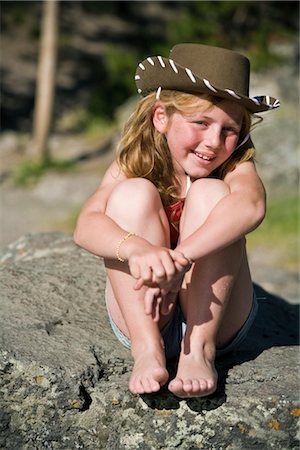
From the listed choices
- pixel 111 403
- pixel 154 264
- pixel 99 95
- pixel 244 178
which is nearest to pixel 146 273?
pixel 154 264

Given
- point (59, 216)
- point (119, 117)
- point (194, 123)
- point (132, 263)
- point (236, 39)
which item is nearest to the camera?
point (132, 263)

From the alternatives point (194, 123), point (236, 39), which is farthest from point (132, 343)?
point (236, 39)

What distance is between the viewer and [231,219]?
2.75 m

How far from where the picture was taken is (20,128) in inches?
539

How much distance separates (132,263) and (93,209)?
41 cm

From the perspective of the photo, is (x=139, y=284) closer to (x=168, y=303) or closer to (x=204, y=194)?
(x=168, y=303)

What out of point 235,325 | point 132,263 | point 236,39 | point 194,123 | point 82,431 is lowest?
point 82,431

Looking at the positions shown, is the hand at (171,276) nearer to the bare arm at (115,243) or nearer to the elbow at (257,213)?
the bare arm at (115,243)

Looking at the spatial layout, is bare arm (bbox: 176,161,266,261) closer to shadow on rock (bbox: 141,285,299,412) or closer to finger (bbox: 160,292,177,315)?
finger (bbox: 160,292,177,315)

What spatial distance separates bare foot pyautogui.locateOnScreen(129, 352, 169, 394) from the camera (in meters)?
2.62

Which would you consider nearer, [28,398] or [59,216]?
[28,398]

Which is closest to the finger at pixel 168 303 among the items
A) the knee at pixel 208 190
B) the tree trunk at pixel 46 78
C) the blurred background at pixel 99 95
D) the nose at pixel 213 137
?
the knee at pixel 208 190

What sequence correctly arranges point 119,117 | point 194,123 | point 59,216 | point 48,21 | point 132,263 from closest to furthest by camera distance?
1. point 132,263
2. point 194,123
3. point 59,216
4. point 48,21
5. point 119,117

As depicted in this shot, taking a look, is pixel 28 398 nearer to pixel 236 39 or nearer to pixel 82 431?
pixel 82 431
